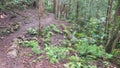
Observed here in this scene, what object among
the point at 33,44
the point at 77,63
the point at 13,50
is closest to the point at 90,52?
the point at 77,63

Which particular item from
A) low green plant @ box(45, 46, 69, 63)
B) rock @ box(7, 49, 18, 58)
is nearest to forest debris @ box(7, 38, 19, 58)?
rock @ box(7, 49, 18, 58)

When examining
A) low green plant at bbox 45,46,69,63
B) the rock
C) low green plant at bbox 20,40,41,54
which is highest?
low green plant at bbox 20,40,41,54

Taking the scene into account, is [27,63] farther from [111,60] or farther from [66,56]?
[111,60]

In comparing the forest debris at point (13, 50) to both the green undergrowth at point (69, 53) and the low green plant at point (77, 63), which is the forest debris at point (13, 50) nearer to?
the green undergrowth at point (69, 53)

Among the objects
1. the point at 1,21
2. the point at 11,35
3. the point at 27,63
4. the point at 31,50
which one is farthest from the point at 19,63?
the point at 1,21

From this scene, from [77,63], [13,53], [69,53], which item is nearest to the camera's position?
[77,63]

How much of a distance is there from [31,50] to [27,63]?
1.07 metres

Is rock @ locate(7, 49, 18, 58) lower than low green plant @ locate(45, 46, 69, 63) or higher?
higher

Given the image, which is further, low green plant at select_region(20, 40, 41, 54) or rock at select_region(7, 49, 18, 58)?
low green plant at select_region(20, 40, 41, 54)

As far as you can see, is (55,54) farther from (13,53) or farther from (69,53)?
(13,53)

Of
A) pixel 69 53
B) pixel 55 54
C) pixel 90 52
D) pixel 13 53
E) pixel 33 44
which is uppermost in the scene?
pixel 33 44

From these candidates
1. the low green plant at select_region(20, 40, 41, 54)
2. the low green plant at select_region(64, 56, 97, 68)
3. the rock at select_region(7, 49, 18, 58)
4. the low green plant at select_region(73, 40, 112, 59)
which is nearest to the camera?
the low green plant at select_region(64, 56, 97, 68)

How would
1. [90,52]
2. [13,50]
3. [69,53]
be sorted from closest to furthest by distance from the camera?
[13,50] → [69,53] → [90,52]

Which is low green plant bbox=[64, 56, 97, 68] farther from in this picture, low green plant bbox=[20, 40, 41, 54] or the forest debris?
the forest debris
